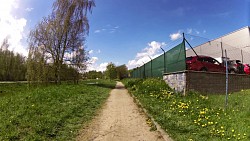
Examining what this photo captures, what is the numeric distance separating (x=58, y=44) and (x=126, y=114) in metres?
17.8

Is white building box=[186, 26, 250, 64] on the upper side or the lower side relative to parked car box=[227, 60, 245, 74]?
upper

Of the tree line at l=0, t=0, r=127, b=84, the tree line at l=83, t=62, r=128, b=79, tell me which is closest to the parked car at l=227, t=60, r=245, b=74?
the tree line at l=0, t=0, r=127, b=84

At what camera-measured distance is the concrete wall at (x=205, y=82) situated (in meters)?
11.6

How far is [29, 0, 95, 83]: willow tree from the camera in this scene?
2314 centimetres

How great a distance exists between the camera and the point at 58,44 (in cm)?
2469

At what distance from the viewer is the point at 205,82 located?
39.5ft

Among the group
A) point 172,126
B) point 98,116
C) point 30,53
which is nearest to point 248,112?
point 172,126

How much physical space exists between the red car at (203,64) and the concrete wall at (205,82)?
0.89 meters

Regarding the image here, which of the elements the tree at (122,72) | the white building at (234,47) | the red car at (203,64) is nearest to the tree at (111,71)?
the tree at (122,72)

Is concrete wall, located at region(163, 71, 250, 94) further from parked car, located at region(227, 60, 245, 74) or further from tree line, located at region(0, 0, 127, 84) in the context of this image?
tree line, located at region(0, 0, 127, 84)

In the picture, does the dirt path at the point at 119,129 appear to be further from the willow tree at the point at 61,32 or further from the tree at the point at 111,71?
the tree at the point at 111,71

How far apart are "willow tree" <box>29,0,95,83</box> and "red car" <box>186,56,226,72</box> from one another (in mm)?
15585

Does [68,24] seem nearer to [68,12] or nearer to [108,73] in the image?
[68,12]

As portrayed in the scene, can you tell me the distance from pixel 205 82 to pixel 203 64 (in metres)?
1.94
